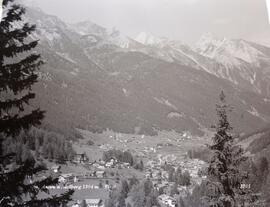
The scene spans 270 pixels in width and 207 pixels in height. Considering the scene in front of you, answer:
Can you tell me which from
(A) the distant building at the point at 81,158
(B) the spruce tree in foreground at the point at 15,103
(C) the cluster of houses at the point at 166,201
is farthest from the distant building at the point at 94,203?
(B) the spruce tree in foreground at the point at 15,103

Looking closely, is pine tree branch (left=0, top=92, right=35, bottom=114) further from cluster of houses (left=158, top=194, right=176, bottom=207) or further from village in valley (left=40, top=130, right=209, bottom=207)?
cluster of houses (left=158, top=194, right=176, bottom=207)

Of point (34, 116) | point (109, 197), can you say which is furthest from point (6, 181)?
point (109, 197)

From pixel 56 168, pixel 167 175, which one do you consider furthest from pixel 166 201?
pixel 167 175

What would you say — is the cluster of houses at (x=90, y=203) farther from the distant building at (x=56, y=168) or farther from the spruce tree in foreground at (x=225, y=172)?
the spruce tree in foreground at (x=225, y=172)

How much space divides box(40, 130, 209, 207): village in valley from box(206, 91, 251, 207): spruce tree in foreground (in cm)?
7618

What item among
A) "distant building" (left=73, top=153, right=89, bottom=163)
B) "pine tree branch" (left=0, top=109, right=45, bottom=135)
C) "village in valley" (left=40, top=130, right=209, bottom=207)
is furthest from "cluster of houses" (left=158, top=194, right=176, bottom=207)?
"pine tree branch" (left=0, top=109, right=45, bottom=135)

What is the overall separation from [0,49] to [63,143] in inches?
5367

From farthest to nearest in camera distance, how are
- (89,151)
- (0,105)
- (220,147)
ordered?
1. (89,151)
2. (220,147)
3. (0,105)

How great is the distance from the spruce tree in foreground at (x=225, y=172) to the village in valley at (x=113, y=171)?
76176mm

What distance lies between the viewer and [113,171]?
136750mm

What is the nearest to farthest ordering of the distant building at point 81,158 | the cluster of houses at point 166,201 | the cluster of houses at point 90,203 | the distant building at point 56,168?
the cluster of houses at point 90,203 < the cluster of houses at point 166,201 < the distant building at point 56,168 < the distant building at point 81,158

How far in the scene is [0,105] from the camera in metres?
8.43

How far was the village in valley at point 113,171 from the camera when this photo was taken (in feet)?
360

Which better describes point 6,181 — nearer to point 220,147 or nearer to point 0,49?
point 0,49
